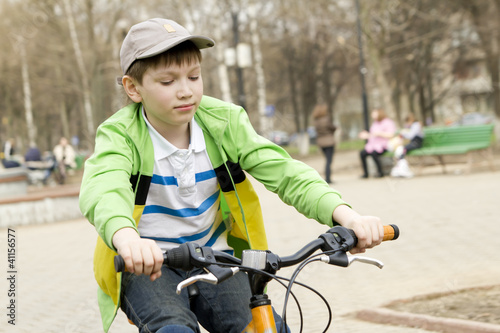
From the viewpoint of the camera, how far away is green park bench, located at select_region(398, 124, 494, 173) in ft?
52.5

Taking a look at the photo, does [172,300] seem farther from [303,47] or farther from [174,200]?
[303,47]

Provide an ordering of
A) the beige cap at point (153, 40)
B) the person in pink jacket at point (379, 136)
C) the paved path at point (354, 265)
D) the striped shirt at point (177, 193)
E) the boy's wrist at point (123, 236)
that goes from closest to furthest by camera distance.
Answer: the boy's wrist at point (123, 236) < the beige cap at point (153, 40) < the striped shirt at point (177, 193) < the paved path at point (354, 265) < the person in pink jacket at point (379, 136)

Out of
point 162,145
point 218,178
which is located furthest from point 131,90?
point 218,178

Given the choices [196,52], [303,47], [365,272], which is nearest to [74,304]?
[365,272]

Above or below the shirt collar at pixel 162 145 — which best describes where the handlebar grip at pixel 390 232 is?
below

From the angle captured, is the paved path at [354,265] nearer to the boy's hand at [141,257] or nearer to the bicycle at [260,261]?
the bicycle at [260,261]

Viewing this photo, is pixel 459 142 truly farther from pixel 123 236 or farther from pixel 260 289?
pixel 123 236

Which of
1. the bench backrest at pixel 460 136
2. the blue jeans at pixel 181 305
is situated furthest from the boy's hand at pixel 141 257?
the bench backrest at pixel 460 136

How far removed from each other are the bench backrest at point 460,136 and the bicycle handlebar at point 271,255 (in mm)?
14533

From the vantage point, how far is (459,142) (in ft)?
55.2

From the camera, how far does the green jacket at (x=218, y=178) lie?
233cm

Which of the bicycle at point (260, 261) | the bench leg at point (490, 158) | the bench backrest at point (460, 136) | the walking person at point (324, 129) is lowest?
the bench leg at point (490, 158)

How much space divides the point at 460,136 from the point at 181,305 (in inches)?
600

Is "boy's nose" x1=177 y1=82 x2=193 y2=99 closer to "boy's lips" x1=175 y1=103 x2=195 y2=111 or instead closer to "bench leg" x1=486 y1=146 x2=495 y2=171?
"boy's lips" x1=175 y1=103 x2=195 y2=111
